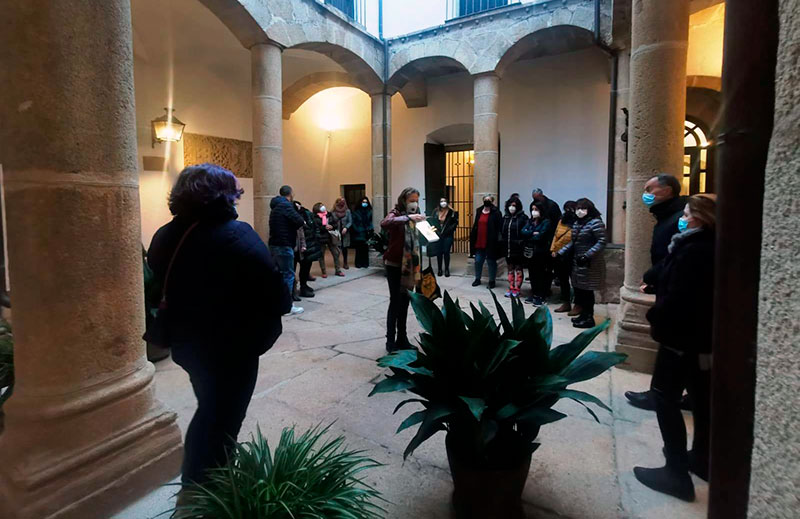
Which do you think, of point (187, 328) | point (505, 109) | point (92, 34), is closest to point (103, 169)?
point (92, 34)

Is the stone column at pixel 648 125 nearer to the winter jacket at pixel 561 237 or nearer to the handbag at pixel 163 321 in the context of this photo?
the winter jacket at pixel 561 237

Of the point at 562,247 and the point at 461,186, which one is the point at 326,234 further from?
the point at 461,186

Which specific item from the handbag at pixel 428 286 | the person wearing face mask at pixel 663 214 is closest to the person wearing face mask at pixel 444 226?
the handbag at pixel 428 286

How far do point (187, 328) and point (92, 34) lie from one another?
1.31 metres

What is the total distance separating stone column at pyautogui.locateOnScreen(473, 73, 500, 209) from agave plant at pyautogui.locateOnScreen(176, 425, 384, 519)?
22.1ft

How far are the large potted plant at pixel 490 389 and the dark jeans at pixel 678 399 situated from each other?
506 mm

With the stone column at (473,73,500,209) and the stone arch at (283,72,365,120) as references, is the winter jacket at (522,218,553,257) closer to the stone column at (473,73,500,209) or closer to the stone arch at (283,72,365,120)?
the stone column at (473,73,500,209)

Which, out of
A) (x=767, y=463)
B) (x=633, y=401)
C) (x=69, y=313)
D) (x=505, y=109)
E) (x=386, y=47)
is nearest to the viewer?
(x=767, y=463)

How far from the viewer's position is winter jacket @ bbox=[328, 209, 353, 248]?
9203mm

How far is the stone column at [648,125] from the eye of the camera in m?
3.56

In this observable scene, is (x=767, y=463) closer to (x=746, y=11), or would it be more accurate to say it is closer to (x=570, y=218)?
(x=746, y=11)

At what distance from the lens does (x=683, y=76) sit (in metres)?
3.63

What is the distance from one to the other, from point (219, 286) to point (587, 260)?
436 cm

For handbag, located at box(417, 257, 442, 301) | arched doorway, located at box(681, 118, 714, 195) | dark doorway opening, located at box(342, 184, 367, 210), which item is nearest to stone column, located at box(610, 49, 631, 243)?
arched doorway, located at box(681, 118, 714, 195)
